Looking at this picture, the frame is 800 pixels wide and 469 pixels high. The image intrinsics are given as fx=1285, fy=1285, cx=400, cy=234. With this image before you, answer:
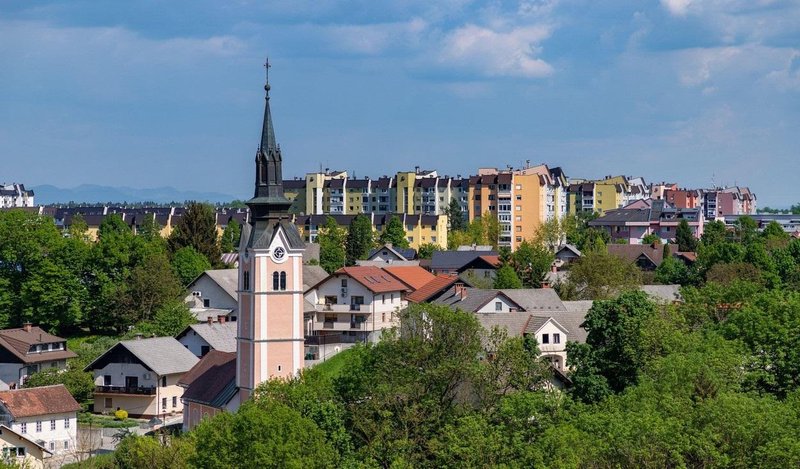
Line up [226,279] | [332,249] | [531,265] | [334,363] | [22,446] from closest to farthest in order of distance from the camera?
[22,446] < [334,363] < [226,279] < [531,265] < [332,249]

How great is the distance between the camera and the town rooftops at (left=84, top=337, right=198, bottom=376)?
2549 inches

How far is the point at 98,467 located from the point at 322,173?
4917 inches

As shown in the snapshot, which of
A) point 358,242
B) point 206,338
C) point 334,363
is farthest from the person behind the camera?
point 358,242

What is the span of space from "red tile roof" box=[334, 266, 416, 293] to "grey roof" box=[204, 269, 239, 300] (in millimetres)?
8461

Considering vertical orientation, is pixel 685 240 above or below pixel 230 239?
below

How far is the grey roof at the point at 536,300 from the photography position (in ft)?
239

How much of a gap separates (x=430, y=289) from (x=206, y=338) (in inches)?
639

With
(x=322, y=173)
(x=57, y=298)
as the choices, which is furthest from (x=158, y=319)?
(x=322, y=173)

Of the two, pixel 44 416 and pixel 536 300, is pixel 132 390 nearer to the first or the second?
pixel 44 416

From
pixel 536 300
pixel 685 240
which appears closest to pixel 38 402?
pixel 536 300

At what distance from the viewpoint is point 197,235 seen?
99500 millimetres

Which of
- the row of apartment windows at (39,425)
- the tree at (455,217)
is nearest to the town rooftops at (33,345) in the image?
the row of apartment windows at (39,425)

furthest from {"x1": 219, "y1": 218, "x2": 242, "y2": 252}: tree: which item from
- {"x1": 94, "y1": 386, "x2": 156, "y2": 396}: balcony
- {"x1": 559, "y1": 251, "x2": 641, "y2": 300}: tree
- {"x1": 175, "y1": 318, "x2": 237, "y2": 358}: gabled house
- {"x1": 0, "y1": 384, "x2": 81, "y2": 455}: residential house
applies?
{"x1": 0, "y1": 384, "x2": 81, "y2": 455}: residential house

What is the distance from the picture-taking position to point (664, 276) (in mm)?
97500
